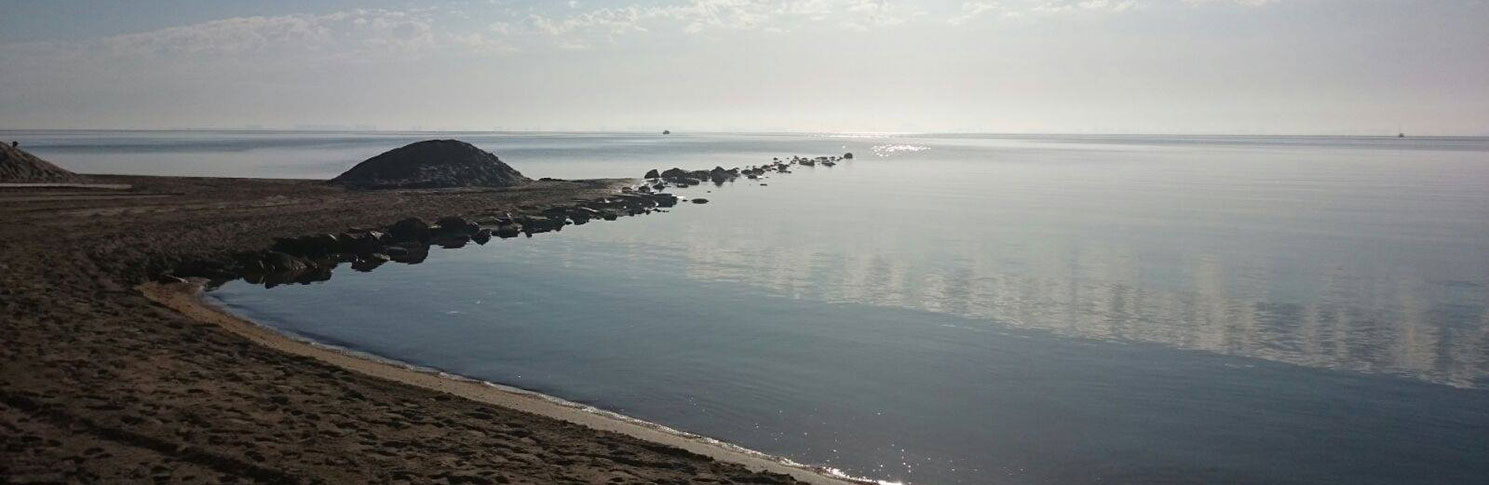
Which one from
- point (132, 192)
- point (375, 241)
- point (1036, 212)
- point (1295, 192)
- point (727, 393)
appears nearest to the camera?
point (727, 393)

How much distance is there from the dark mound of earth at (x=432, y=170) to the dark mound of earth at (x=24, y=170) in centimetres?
1279

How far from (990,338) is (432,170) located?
42286 millimetres

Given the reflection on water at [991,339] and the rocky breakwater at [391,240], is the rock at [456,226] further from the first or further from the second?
the reflection on water at [991,339]

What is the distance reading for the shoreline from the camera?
1139 cm

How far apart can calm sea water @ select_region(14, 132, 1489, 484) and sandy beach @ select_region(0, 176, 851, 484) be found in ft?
5.52

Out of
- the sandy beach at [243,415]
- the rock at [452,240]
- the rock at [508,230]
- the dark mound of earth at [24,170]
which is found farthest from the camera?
the dark mound of earth at [24,170]

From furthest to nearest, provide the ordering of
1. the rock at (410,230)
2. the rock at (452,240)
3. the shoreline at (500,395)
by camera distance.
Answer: the rock at (452,240)
the rock at (410,230)
the shoreline at (500,395)

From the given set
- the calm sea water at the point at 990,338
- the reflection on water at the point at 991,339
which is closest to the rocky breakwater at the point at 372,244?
the calm sea water at the point at 990,338

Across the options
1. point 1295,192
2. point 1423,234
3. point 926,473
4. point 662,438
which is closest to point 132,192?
point 662,438

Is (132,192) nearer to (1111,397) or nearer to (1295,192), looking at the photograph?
(1111,397)

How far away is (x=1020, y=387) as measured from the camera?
50.0 feet

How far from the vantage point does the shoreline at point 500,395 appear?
37.4 feet

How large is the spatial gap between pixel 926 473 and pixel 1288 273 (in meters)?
21.3

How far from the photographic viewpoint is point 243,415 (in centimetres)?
1088
